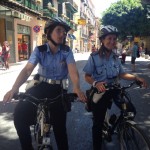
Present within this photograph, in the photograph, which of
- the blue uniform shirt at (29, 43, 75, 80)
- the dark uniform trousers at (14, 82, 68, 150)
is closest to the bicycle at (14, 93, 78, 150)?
the dark uniform trousers at (14, 82, 68, 150)

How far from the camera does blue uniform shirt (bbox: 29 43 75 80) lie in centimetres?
330

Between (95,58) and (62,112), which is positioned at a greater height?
(95,58)

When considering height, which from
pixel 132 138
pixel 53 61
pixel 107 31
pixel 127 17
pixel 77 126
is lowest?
pixel 77 126

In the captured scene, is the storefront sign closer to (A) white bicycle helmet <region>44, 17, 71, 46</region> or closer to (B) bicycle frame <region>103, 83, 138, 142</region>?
(B) bicycle frame <region>103, 83, 138, 142</region>

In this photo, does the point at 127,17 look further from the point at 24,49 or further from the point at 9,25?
the point at 9,25

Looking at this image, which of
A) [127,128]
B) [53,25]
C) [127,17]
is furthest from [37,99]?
[127,17]

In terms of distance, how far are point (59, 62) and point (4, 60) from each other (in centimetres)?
1607

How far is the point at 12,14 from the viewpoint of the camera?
73.0 ft

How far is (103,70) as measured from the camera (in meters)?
3.79

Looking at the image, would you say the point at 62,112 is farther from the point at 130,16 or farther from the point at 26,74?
the point at 130,16

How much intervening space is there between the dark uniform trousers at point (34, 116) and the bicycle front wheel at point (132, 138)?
645mm

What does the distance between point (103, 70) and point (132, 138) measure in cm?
95

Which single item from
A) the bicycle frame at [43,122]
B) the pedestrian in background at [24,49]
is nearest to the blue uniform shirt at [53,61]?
the bicycle frame at [43,122]

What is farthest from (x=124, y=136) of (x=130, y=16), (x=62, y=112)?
(x=130, y=16)
